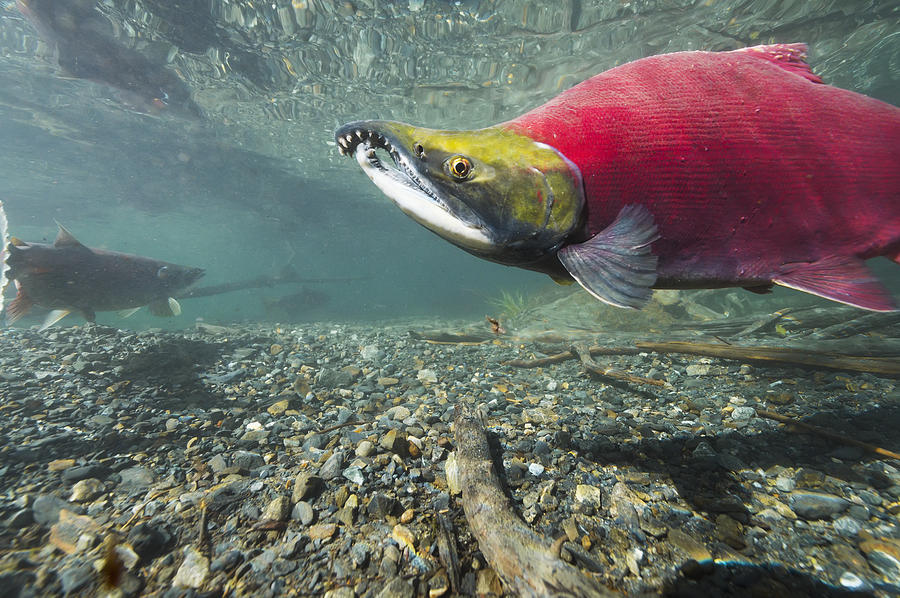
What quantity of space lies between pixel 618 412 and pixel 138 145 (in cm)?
2755

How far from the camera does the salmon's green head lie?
1162mm

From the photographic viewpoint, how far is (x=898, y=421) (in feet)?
8.34

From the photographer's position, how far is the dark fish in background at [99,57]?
9.11 m

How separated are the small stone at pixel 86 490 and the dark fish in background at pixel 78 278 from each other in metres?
5.08

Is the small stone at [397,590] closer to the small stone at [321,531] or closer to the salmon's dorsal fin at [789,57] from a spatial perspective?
the small stone at [321,531]

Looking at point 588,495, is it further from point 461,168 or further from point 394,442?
point 461,168

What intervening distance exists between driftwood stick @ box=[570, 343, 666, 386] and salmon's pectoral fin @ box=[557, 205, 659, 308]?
309 centimetres

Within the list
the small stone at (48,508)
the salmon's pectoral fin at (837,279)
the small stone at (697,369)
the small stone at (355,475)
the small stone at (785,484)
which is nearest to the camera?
the salmon's pectoral fin at (837,279)

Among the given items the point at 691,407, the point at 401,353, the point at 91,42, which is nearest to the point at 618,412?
the point at 691,407

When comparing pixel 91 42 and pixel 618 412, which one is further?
pixel 91 42

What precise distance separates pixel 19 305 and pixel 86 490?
5.68m

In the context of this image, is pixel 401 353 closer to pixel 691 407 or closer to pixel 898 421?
pixel 691 407

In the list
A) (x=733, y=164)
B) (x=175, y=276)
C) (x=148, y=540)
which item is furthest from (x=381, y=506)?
(x=175, y=276)

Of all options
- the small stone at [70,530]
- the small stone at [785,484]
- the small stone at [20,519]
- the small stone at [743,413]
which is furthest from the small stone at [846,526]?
the small stone at [20,519]
